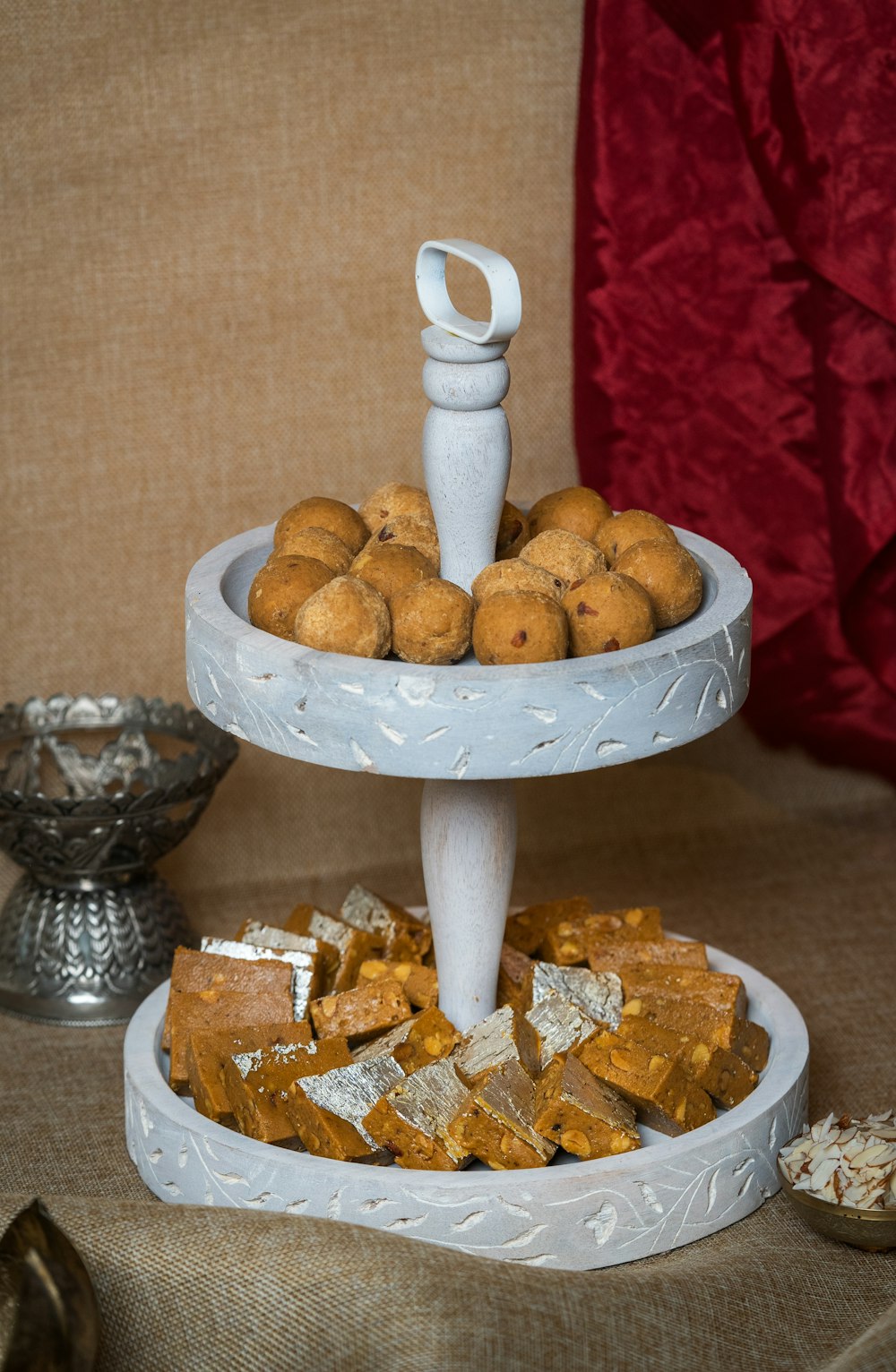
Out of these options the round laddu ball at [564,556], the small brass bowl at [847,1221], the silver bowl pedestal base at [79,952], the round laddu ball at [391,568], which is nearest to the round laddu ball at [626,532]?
the round laddu ball at [564,556]

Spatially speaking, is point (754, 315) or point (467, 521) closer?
point (467, 521)

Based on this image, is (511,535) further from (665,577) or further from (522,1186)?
(522,1186)

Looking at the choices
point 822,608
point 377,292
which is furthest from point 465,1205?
point 377,292

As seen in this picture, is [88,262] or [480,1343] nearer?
[480,1343]

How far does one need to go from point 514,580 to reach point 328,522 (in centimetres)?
18

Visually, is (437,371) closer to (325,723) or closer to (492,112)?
(325,723)

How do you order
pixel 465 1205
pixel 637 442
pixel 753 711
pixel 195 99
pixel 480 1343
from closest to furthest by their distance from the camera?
1. pixel 480 1343
2. pixel 465 1205
3. pixel 195 99
4. pixel 637 442
5. pixel 753 711

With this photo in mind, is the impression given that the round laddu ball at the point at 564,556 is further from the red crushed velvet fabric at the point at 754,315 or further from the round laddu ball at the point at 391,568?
the red crushed velvet fabric at the point at 754,315

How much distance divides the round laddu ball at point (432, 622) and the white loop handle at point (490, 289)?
0.16m

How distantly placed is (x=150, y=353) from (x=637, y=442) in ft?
1.69

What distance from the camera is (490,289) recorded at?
3.43ft

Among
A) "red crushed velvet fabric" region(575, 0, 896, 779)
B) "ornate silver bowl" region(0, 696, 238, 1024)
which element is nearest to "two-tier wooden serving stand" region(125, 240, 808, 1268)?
"ornate silver bowl" region(0, 696, 238, 1024)

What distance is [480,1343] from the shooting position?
→ 901 mm

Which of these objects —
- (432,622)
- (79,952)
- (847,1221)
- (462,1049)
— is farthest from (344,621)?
(79,952)
